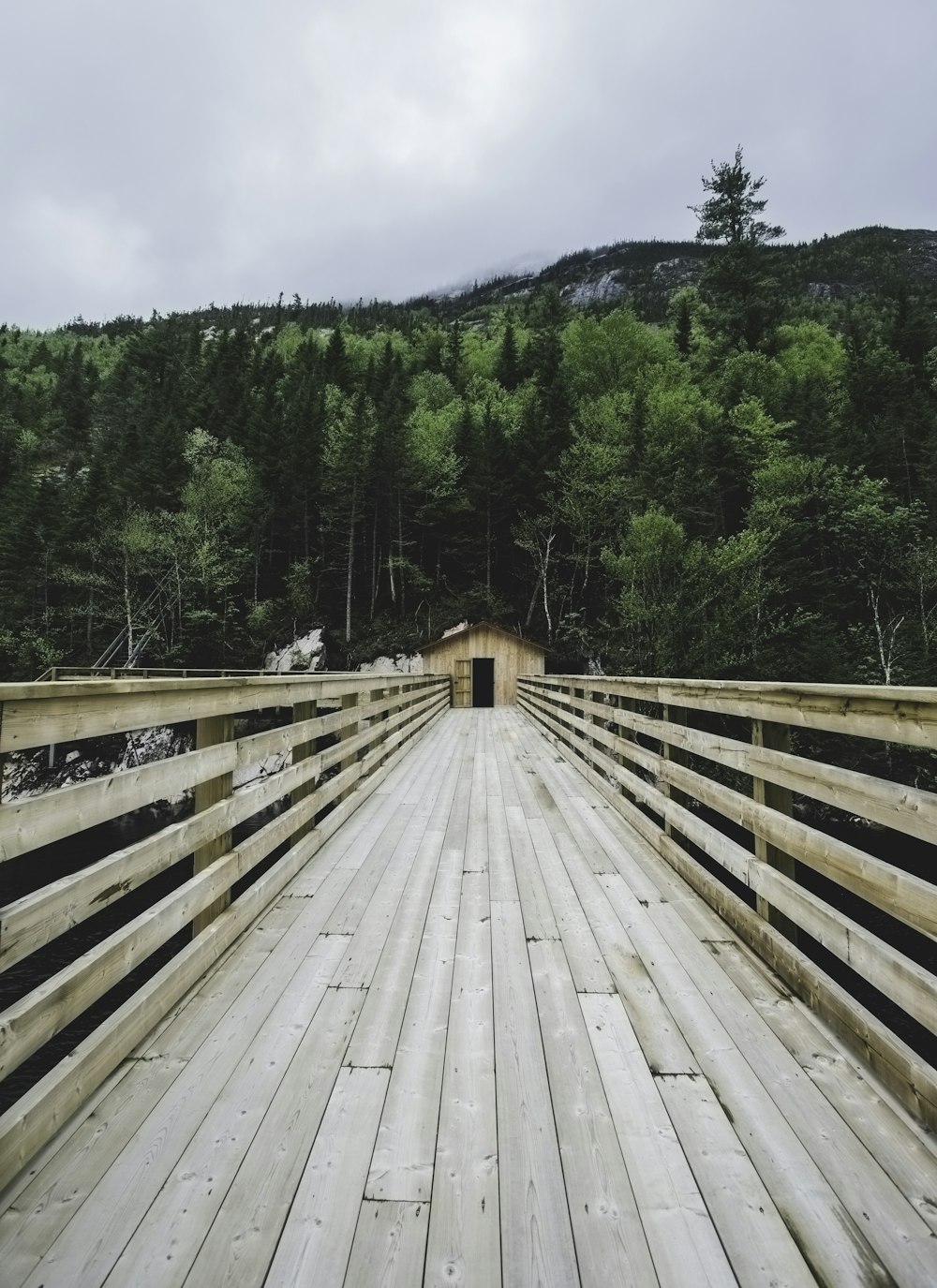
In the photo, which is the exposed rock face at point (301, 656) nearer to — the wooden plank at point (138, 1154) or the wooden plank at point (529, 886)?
the wooden plank at point (529, 886)

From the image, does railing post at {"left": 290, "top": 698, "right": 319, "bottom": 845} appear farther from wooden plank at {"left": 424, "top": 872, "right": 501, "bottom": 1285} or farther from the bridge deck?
wooden plank at {"left": 424, "top": 872, "right": 501, "bottom": 1285}

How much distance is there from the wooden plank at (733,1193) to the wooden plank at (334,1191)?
0.84m

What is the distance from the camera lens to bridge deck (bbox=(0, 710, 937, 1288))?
52.4 inches

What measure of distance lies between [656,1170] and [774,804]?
1.68 metres

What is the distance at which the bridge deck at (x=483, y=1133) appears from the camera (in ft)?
4.36

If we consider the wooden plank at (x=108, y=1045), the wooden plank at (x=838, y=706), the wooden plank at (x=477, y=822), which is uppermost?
the wooden plank at (x=838, y=706)

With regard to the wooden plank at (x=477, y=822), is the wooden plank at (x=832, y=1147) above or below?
above

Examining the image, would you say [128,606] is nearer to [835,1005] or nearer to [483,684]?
[483,684]

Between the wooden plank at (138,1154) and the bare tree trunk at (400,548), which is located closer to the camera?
the wooden plank at (138,1154)

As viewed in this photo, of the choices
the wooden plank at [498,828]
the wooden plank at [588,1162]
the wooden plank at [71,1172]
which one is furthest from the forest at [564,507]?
the wooden plank at [71,1172]

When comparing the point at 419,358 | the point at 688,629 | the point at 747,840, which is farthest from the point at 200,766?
the point at 419,358

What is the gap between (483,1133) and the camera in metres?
1.68

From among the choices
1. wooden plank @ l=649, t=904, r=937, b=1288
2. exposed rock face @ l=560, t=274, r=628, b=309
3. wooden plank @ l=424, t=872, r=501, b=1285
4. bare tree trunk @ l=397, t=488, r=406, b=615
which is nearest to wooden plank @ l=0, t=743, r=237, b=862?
wooden plank @ l=424, t=872, r=501, b=1285

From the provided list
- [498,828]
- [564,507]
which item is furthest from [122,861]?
[564,507]
